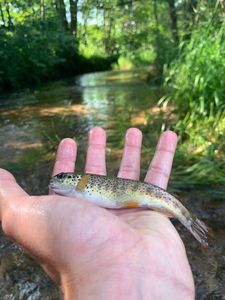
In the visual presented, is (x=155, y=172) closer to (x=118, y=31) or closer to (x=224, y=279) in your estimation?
(x=224, y=279)

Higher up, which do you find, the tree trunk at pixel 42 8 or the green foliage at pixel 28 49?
the tree trunk at pixel 42 8

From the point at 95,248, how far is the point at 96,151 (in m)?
1.01

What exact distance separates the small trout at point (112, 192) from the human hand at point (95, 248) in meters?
0.27

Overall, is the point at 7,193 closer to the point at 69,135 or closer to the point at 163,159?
the point at 163,159

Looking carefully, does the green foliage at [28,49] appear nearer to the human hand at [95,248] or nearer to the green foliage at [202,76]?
the green foliage at [202,76]

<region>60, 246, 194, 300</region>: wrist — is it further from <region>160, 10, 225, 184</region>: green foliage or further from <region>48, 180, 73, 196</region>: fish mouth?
<region>160, 10, 225, 184</region>: green foliage

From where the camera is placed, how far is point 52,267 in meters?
2.06

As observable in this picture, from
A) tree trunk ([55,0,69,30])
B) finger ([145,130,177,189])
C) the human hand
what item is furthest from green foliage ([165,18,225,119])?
tree trunk ([55,0,69,30])

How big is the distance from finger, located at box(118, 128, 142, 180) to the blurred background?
1.05 meters

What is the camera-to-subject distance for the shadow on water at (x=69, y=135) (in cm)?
341

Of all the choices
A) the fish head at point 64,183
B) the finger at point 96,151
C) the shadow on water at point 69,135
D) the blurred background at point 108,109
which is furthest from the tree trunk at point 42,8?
the fish head at point 64,183

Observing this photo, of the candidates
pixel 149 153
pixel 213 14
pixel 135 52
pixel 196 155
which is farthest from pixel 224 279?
pixel 135 52

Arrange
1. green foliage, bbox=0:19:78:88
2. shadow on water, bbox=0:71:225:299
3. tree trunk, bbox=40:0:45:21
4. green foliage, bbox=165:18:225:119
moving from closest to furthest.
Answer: shadow on water, bbox=0:71:225:299 → green foliage, bbox=165:18:225:119 → green foliage, bbox=0:19:78:88 → tree trunk, bbox=40:0:45:21

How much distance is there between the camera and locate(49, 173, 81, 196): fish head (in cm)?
248
